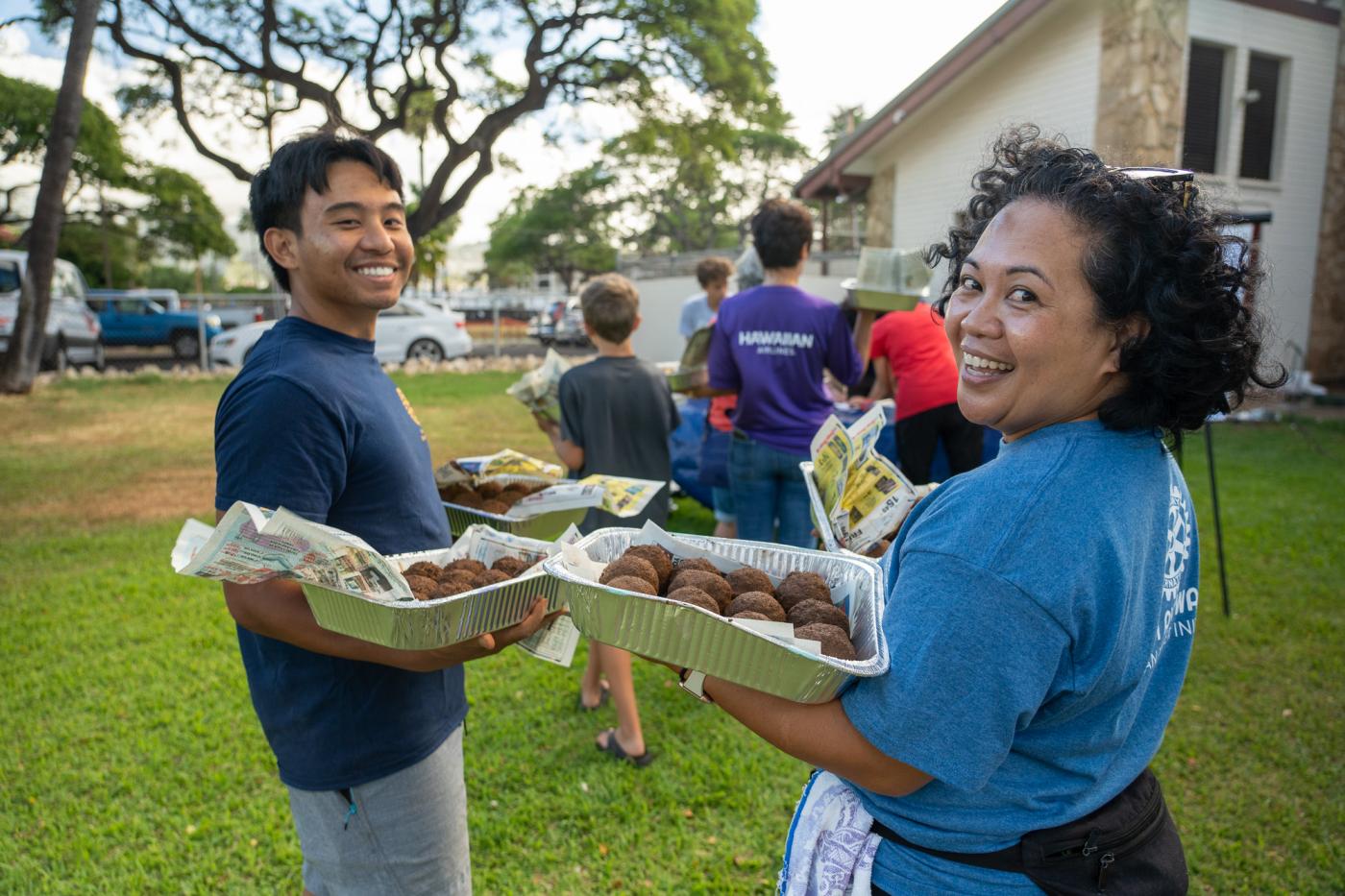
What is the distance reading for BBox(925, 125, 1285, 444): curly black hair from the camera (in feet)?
3.58

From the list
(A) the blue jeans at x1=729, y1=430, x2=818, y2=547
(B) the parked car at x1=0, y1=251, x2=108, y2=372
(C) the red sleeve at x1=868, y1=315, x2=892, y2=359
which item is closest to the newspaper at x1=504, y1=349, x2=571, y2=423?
(A) the blue jeans at x1=729, y1=430, x2=818, y2=547

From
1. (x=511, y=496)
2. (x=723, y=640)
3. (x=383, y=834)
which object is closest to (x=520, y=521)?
(x=511, y=496)

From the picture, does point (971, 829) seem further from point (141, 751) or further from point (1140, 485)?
point (141, 751)

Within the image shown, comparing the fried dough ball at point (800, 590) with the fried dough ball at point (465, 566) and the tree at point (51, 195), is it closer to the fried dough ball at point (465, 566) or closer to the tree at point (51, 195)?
the fried dough ball at point (465, 566)

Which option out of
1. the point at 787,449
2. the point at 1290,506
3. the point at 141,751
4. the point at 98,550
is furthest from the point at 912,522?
the point at 1290,506

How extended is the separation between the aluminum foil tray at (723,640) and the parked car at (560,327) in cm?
2486

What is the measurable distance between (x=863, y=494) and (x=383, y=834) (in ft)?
4.12

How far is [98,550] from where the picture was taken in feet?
20.1

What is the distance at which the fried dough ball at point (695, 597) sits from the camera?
1.26 m

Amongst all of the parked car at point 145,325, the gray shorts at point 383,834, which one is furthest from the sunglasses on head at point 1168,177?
the parked car at point 145,325

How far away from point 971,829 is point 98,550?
6.81 meters

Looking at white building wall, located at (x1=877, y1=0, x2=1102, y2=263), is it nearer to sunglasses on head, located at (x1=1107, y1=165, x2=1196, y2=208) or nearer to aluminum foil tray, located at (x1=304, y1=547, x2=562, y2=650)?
sunglasses on head, located at (x1=1107, y1=165, x2=1196, y2=208)

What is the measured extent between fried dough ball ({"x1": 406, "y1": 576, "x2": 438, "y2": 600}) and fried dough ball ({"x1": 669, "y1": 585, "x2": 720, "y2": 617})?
513mm

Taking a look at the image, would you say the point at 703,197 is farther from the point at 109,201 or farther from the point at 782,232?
the point at 782,232
